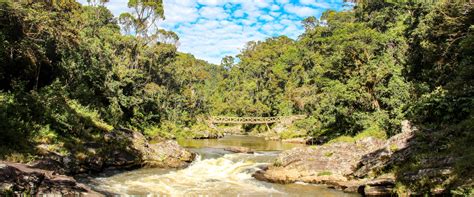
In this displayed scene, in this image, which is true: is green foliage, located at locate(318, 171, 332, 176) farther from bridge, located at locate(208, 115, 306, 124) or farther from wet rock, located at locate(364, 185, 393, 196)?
bridge, located at locate(208, 115, 306, 124)

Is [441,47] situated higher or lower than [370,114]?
higher

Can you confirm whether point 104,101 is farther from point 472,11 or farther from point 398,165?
point 472,11

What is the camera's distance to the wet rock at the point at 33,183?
32.0 ft

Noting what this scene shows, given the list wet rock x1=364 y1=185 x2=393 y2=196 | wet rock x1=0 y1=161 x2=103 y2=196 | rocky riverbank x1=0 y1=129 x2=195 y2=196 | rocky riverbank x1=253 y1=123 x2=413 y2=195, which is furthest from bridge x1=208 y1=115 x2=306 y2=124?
wet rock x1=0 y1=161 x2=103 y2=196

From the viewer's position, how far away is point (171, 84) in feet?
207

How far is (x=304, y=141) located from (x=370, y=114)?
1274 centimetres

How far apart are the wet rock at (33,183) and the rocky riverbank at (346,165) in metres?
10.2

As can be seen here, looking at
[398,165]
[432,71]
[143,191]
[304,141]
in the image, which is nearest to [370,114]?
[432,71]

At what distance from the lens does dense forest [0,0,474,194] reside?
653 inches

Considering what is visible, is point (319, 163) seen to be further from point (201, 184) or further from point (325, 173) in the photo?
point (201, 184)

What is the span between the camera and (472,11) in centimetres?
1738

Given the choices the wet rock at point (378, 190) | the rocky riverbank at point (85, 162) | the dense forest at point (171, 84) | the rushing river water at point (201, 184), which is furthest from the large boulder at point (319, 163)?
the rocky riverbank at point (85, 162)

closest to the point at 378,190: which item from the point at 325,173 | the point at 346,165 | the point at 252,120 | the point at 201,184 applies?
the point at 325,173

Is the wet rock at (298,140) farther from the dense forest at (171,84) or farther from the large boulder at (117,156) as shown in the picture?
the large boulder at (117,156)
